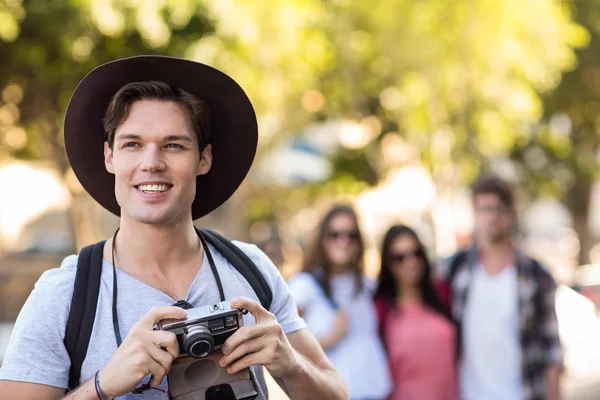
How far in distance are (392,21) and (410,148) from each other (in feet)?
13.5

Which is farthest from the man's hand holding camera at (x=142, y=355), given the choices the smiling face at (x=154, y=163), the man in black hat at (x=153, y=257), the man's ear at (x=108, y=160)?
the man's ear at (x=108, y=160)

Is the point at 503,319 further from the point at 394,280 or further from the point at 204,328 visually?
the point at 204,328

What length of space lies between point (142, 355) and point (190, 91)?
0.76 m

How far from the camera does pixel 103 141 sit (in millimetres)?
2420

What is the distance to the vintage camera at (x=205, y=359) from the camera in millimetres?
1991

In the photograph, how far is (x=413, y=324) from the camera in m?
5.04

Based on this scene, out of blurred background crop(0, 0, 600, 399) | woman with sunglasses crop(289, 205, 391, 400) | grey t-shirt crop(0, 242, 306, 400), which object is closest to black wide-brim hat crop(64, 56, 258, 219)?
Result: grey t-shirt crop(0, 242, 306, 400)

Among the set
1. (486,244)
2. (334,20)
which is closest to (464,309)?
(486,244)

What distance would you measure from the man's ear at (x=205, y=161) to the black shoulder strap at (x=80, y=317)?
0.41 meters

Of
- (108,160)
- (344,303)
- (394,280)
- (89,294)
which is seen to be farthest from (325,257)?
(89,294)

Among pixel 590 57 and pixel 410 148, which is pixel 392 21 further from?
A: pixel 590 57

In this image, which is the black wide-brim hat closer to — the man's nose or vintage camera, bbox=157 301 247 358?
the man's nose

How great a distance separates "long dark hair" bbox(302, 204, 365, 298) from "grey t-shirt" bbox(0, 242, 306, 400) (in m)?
2.82

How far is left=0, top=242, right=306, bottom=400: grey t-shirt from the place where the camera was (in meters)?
2.03
